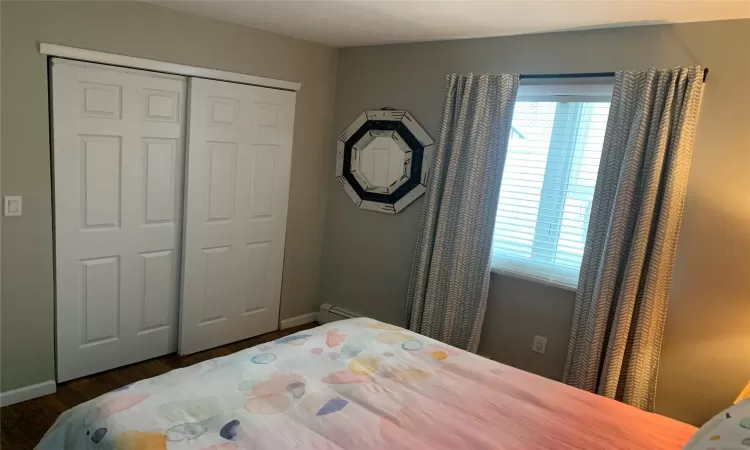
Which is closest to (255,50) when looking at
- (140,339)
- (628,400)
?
(140,339)

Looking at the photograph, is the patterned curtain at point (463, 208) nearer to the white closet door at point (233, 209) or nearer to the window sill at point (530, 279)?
the window sill at point (530, 279)

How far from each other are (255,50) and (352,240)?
1.53 m

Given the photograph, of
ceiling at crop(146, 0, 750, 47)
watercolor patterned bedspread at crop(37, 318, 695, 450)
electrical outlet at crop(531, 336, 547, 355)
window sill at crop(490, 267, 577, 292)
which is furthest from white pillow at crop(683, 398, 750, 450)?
ceiling at crop(146, 0, 750, 47)

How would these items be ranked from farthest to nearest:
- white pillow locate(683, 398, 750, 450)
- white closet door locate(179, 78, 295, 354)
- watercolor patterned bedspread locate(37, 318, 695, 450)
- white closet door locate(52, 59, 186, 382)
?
white closet door locate(179, 78, 295, 354) < white closet door locate(52, 59, 186, 382) < watercolor patterned bedspread locate(37, 318, 695, 450) < white pillow locate(683, 398, 750, 450)

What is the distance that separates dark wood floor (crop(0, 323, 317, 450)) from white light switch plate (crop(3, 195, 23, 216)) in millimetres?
1013

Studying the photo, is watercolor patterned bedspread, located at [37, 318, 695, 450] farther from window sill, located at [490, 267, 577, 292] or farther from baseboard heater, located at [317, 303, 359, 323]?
baseboard heater, located at [317, 303, 359, 323]

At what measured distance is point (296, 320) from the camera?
161 inches

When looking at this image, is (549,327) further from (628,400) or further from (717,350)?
(717,350)

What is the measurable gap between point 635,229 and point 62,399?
3144 millimetres

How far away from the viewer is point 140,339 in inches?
126

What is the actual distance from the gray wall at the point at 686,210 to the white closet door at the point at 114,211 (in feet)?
5.20

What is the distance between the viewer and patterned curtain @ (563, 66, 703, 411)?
248 centimetres

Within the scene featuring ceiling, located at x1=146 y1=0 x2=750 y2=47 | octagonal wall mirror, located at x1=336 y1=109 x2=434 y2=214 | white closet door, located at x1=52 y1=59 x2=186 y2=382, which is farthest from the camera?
octagonal wall mirror, located at x1=336 y1=109 x2=434 y2=214

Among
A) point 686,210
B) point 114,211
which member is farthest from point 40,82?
point 686,210
